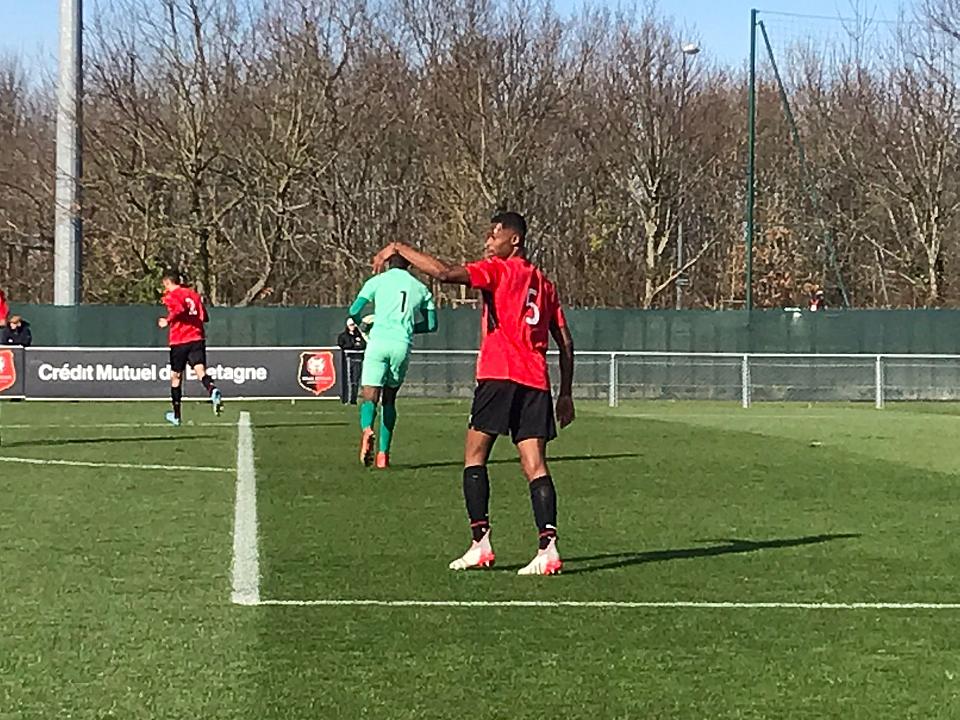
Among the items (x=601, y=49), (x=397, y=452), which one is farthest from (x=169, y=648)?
(x=601, y=49)

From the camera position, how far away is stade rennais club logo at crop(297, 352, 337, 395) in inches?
1111

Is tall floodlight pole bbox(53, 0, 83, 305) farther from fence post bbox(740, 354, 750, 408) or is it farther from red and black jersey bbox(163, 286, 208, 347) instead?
red and black jersey bbox(163, 286, 208, 347)

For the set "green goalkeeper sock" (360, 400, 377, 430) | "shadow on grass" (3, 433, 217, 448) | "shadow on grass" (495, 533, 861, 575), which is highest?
"green goalkeeper sock" (360, 400, 377, 430)

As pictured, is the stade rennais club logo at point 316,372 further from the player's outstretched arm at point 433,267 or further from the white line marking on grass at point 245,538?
the player's outstretched arm at point 433,267

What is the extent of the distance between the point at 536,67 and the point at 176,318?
24.6 meters

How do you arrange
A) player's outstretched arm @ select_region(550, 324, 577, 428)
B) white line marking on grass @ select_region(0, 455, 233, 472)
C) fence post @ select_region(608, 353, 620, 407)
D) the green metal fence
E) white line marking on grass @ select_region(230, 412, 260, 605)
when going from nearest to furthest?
white line marking on grass @ select_region(230, 412, 260, 605) → player's outstretched arm @ select_region(550, 324, 577, 428) → white line marking on grass @ select_region(0, 455, 233, 472) → fence post @ select_region(608, 353, 620, 407) → the green metal fence

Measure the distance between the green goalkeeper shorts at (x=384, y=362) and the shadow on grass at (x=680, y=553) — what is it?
4.48 meters

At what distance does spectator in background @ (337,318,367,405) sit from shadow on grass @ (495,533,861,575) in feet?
56.1

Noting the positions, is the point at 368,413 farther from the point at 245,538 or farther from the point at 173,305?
the point at 173,305

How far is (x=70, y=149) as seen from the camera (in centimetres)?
3681

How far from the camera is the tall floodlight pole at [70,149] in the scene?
34688 millimetres

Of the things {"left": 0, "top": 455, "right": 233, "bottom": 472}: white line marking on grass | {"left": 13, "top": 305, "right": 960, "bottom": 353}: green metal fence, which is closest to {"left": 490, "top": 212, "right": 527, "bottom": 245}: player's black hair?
{"left": 0, "top": 455, "right": 233, "bottom": 472}: white line marking on grass

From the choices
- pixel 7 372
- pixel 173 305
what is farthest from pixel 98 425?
pixel 7 372

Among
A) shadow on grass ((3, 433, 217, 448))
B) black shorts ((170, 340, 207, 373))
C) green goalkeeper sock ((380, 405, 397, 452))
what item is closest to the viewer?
green goalkeeper sock ((380, 405, 397, 452))
